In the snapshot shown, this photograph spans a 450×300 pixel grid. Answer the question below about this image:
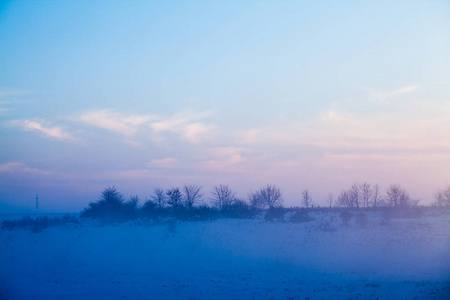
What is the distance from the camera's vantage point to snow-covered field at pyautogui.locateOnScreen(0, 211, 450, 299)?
21.5 metres

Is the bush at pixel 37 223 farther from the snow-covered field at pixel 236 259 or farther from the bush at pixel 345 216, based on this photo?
the bush at pixel 345 216

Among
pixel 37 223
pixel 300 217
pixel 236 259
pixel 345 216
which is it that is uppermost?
pixel 345 216

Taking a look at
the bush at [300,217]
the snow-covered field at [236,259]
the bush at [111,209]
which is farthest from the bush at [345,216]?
the bush at [111,209]

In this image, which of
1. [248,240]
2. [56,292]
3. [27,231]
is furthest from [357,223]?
[27,231]

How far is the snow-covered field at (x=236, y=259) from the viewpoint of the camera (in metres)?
21.5

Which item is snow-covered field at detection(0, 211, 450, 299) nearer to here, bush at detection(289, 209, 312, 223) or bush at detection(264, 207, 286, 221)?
bush at detection(289, 209, 312, 223)

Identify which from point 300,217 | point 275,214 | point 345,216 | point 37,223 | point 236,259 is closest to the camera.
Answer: point 236,259

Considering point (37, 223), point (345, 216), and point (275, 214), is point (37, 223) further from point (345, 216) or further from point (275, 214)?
point (345, 216)

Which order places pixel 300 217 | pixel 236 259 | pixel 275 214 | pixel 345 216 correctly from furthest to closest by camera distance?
pixel 275 214 → pixel 300 217 → pixel 345 216 → pixel 236 259

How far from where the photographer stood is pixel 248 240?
35812 mm

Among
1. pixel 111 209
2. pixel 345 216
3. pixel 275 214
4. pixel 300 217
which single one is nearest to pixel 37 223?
pixel 111 209

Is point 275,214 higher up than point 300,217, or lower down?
higher up

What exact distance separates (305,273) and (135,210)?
25.4m

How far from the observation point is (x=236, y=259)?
33.0 metres
